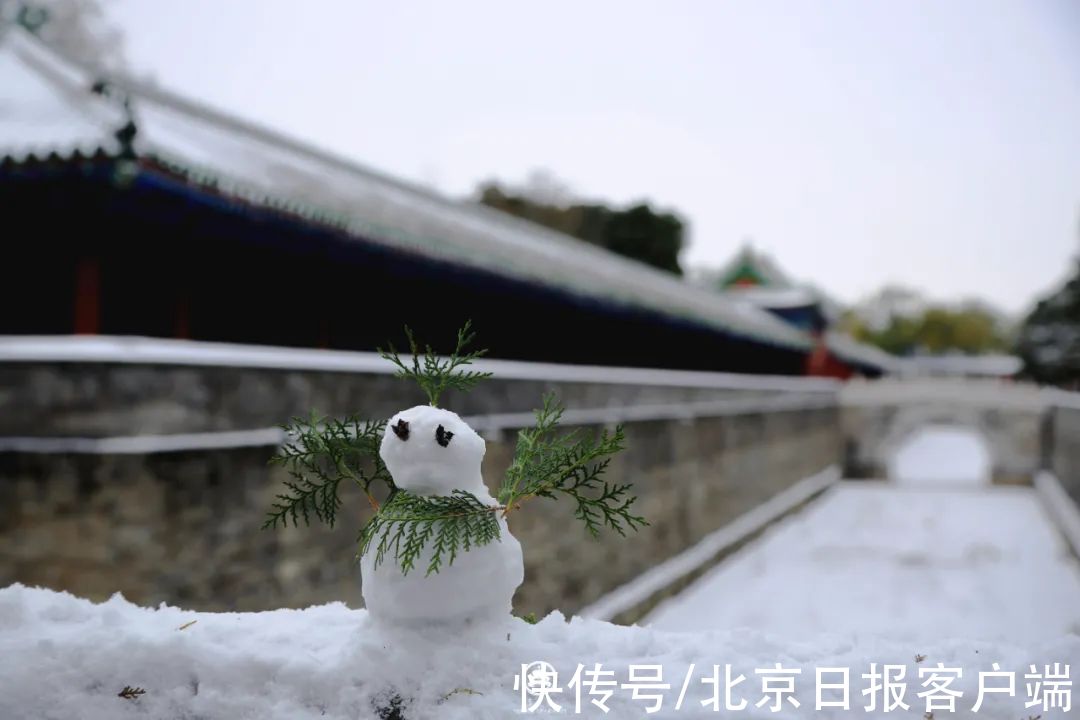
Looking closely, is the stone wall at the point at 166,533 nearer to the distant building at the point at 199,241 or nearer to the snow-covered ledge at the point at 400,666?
the distant building at the point at 199,241

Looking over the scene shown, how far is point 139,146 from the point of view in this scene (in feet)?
15.4

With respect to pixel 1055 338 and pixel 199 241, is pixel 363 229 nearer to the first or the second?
pixel 199 241

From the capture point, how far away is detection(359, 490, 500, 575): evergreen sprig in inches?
81.0

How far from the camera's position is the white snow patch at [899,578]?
10.8 meters

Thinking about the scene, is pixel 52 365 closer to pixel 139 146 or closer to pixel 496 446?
pixel 139 146

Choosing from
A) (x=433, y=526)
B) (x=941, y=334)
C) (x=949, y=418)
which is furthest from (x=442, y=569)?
(x=941, y=334)

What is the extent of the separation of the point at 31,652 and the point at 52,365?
3130mm

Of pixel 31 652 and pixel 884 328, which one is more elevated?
pixel 884 328

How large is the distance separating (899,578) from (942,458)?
86.8 ft

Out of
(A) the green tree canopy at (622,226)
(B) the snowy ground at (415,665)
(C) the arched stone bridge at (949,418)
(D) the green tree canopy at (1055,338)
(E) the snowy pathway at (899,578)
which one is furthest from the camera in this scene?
(A) the green tree canopy at (622,226)

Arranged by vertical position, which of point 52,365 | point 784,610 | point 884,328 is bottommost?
point 784,610

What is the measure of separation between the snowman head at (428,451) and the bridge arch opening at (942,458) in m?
24.4

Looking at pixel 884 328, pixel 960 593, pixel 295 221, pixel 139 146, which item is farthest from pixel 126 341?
pixel 884 328

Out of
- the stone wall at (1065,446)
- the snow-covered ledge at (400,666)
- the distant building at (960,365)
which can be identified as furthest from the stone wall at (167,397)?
the distant building at (960,365)
